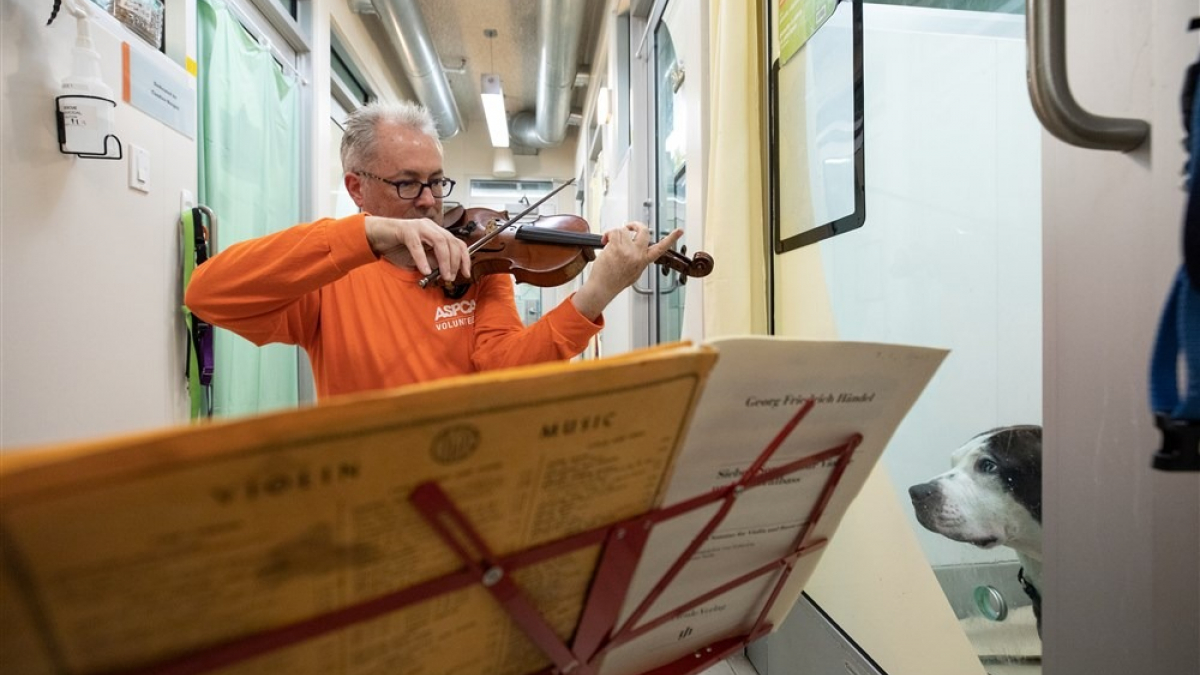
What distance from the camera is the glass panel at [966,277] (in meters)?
0.70

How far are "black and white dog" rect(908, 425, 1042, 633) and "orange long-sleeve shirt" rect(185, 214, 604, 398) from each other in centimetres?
63

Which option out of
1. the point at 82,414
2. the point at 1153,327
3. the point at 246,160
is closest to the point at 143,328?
the point at 82,414

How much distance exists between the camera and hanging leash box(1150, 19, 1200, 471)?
0.28m

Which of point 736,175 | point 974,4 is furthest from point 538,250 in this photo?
point 974,4

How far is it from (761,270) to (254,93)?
1.92m

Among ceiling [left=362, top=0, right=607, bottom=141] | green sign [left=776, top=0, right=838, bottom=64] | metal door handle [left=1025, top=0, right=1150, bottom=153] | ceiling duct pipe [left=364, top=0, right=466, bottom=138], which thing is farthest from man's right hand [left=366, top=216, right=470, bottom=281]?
ceiling [left=362, top=0, right=607, bottom=141]

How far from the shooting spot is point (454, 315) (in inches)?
42.8

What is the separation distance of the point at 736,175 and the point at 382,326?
0.85 meters

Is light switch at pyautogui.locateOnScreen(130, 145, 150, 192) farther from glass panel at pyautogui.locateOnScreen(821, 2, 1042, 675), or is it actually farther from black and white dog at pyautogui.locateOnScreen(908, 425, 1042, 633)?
black and white dog at pyautogui.locateOnScreen(908, 425, 1042, 633)

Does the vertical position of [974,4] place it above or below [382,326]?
above

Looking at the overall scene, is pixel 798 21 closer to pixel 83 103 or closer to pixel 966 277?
pixel 966 277

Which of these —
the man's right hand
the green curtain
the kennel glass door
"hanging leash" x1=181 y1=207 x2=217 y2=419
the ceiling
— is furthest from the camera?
the ceiling

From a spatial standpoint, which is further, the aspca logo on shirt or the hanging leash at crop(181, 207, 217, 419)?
the hanging leash at crop(181, 207, 217, 419)

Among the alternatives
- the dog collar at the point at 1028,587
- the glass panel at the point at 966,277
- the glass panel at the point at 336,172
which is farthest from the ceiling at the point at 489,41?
the dog collar at the point at 1028,587
